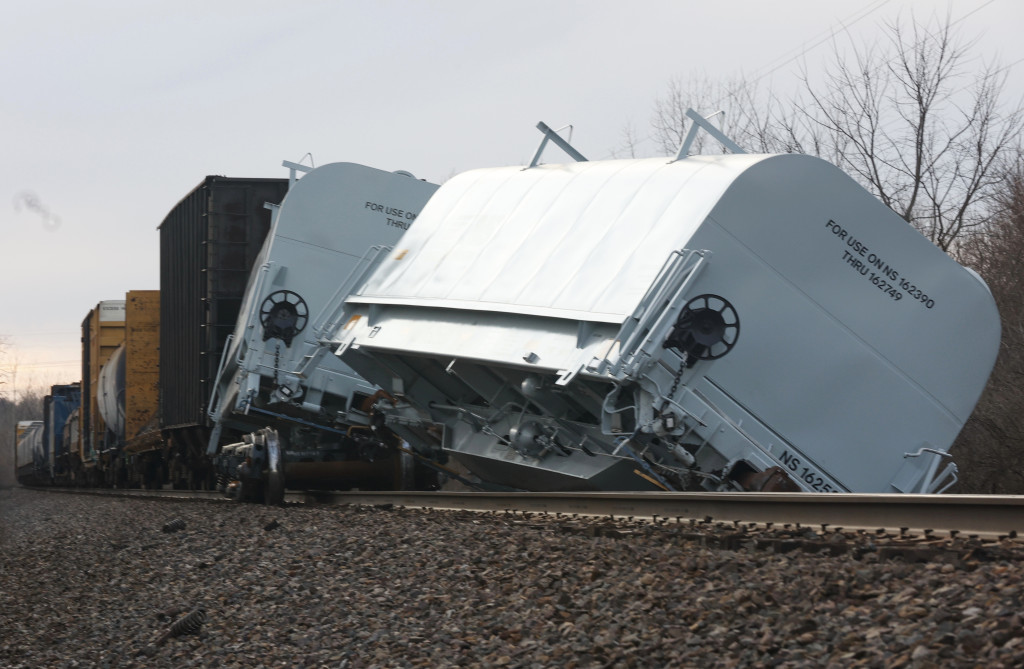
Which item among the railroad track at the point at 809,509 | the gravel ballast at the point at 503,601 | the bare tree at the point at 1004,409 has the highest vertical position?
the bare tree at the point at 1004,409

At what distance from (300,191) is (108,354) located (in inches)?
544

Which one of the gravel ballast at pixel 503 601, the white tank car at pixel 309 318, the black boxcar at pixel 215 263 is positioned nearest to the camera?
the gravel ballast at pixel 503 601

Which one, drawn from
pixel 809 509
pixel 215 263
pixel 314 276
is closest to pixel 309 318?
pixel 314 276

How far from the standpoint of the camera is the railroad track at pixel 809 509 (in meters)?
5.07

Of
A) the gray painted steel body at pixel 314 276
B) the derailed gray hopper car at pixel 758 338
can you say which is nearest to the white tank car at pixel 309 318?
the gray painted steel body at pixel 314 276

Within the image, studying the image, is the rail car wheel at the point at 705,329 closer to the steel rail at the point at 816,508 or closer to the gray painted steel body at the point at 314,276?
the steel rail at the point at 816,508

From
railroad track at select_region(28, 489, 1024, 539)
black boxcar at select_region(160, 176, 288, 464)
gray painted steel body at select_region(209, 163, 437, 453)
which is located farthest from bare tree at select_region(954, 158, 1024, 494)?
black boxcar at select_region(160, 176, 288, 464)

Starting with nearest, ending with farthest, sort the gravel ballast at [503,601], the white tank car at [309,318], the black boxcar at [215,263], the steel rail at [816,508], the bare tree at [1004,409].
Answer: the gravel ballast at [503,601]
the steel rail at [816,508]
the bare tree at [1004,409]
the white tank car at [309,318]
the black boxcar at [215,263]

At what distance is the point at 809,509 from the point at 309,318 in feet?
28.0

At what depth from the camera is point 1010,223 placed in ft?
58.2

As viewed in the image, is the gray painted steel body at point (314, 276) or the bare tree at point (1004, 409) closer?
the bare tree at point (1004, 409)

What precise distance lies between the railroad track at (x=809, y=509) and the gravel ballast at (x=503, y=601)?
0.32 m

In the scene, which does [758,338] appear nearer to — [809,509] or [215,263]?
[809,509]

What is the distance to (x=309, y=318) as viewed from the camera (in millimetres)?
13570
